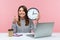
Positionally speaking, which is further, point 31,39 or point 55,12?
point 55,12

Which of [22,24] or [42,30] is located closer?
[42,30]

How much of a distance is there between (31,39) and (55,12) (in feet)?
4.73

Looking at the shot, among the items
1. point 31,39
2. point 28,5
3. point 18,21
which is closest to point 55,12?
point 28,5

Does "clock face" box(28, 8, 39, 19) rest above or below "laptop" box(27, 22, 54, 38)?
above

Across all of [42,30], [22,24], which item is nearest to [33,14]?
[22,24]

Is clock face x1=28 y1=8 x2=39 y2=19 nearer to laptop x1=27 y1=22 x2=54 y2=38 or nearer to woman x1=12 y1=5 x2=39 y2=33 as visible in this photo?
woman x1=12 y1=5 x2=39 y2=33

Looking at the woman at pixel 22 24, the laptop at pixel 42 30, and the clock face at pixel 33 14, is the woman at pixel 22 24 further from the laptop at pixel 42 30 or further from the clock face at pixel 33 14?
the laptop at pixel 42 30

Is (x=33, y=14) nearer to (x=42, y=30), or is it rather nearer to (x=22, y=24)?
(x=22, y=24)

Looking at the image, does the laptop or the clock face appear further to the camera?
the clock face

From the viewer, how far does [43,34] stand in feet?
4.96

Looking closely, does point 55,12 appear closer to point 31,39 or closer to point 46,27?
point 46,27

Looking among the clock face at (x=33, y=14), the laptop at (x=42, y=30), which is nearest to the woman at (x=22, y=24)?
the clock face at (x=33, y=14)

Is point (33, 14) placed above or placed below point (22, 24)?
above

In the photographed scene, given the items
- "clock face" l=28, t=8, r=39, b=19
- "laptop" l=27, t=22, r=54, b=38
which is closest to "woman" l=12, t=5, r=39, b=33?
"clock face" l=28, t=8, r=39, b=19
